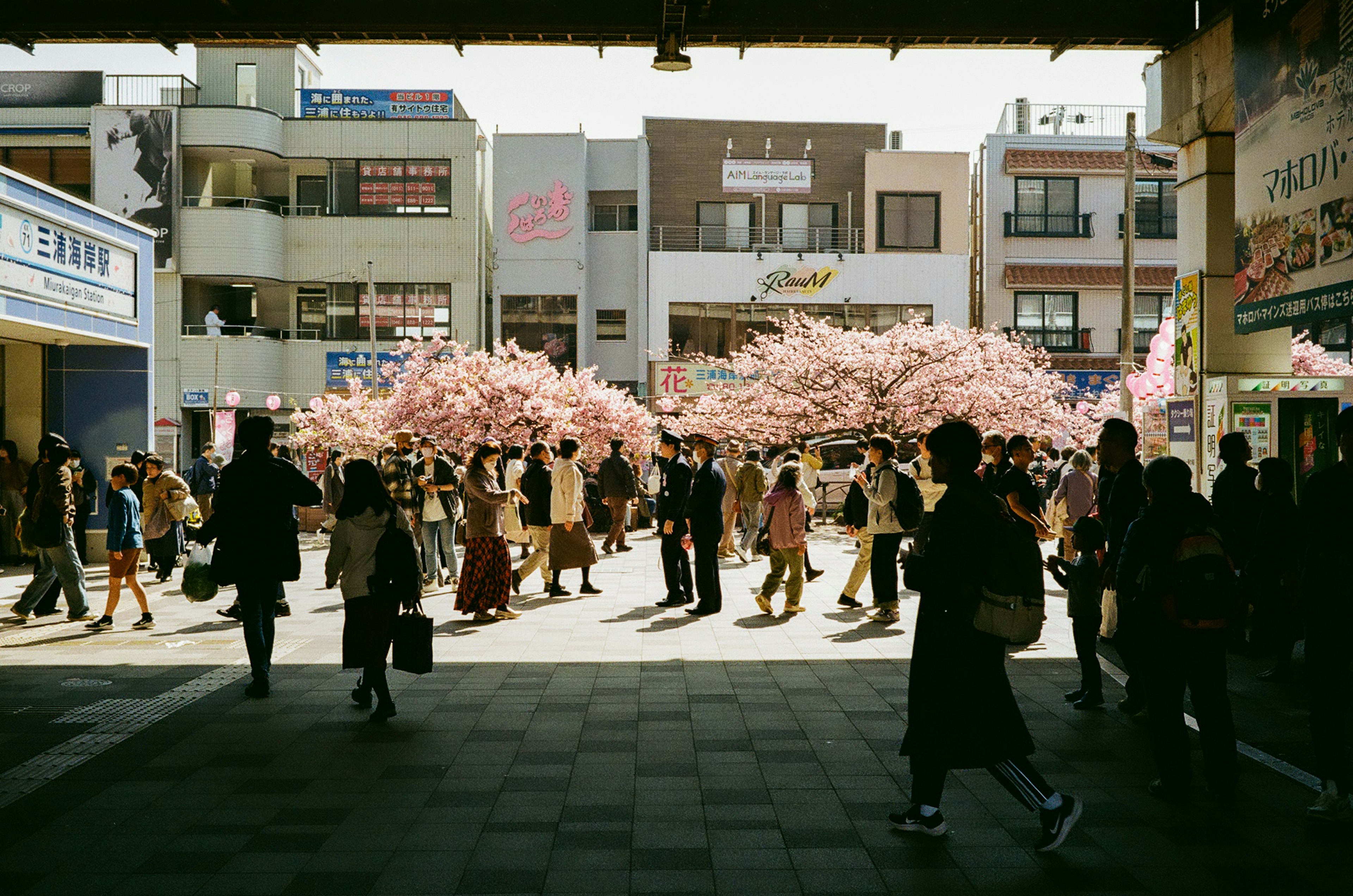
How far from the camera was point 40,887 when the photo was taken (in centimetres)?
407

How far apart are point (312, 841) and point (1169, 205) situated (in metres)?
38.0

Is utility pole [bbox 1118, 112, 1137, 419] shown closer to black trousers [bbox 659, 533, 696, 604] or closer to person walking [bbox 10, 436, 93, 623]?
black trousers [bbox 659, 533, 696, 604]

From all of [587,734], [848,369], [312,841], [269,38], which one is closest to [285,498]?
[587,734]

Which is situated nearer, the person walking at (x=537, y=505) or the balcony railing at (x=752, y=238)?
the person walking at (x=537, y=505)

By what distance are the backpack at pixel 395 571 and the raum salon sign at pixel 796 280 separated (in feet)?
102

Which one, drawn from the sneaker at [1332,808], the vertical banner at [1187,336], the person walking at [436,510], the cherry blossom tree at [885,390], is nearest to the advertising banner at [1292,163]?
the vertical banner at [1187,336]

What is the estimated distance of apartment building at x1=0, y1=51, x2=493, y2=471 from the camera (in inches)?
1308

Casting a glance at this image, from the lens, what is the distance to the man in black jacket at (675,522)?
1132 centimetres

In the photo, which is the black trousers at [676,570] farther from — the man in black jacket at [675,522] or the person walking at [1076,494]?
the person walking at [1076,494]

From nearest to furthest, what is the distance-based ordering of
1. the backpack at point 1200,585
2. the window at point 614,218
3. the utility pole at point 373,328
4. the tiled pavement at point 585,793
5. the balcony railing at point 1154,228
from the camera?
the tiled pavement at point 585,793 < the backpack at point 1200,585 < the utility pole at point 373,328 < the balcony railing at point 1154,228 < the window at point 614,218

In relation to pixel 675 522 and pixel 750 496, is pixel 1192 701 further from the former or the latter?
pixel 750 496

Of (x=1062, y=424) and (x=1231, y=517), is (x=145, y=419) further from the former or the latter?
(x=1062, y=424)

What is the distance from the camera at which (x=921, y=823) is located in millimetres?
4543

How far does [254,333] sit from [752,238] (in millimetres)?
16549
